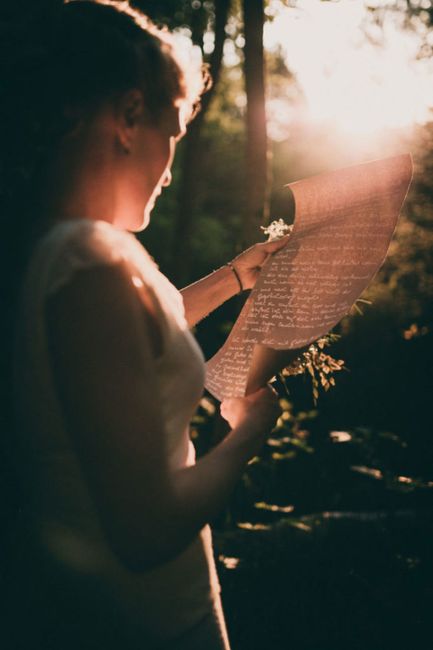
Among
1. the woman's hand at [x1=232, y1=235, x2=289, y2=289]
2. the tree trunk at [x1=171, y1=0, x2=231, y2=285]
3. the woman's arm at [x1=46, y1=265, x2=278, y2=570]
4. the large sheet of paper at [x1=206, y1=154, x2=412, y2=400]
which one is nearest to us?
the woman's arm at [x1=46, y1=265, x2=278, y2=570]

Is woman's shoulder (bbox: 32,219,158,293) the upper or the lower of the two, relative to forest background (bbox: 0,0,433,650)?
upper

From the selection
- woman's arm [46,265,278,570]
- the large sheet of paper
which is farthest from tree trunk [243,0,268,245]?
woman's arm [46,265,278,570]

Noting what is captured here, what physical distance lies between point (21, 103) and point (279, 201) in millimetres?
27592

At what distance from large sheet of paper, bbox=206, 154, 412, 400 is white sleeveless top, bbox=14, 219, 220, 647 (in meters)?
0.32

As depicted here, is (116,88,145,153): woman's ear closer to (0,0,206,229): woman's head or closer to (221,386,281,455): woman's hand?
(0,0,206,229): woman's head

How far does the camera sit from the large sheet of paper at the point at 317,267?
1.43 m

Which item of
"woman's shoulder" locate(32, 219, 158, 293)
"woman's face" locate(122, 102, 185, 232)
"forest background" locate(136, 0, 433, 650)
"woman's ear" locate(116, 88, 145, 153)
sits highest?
"woman's ear" locate(116, 88, 145, 153)

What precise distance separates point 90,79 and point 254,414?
78cm

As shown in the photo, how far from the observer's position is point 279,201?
2811 centimetres

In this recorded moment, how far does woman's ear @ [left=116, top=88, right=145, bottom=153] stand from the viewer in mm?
1153

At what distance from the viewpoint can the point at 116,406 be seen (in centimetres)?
95

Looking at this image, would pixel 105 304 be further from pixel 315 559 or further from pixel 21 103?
pixel 315 559

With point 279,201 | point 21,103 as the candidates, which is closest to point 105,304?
point 21,103

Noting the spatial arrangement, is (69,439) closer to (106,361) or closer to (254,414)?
(106,361)
